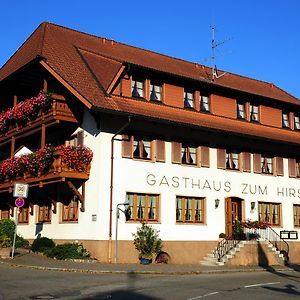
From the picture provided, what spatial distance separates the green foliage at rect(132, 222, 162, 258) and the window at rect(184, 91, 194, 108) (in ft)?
23.8

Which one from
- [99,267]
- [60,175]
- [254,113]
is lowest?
[99,267]

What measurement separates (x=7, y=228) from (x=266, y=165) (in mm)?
14718

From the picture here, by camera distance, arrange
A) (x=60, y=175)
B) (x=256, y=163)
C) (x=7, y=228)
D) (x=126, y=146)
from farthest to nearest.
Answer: (x=256, y=163) < (x=7, y=228) < (x=126, y=146) < (x=60, y=175)

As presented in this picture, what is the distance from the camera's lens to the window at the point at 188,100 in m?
27.8

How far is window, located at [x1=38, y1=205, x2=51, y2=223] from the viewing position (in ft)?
91.1

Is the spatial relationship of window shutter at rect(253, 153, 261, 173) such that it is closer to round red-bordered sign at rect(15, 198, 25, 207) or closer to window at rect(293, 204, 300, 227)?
window at rect(293, 204, 300, 227)

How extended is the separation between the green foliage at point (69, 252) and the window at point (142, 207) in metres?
2.50

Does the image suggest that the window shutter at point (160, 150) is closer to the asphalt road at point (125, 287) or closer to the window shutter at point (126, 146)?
the window shutter at point (126, 146)

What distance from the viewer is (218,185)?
2747 cm

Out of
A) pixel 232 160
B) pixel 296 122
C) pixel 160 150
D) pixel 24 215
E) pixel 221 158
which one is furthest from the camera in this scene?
pixel 296 122

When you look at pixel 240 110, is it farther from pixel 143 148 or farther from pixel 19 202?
pixel 19 202

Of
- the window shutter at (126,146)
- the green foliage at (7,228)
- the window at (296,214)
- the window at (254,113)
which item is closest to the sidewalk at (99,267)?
the green foliage at (7,228)

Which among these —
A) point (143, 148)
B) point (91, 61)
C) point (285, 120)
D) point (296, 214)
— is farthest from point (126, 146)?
Answer: point (285, 120)

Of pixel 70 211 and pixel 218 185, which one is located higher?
pixel 218 185
